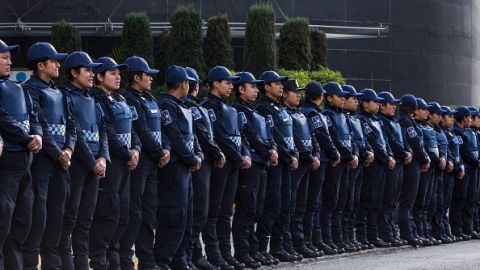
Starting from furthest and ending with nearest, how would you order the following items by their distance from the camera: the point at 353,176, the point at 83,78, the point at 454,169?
the point at 454,169, the point at 353,176, the point at 83,78

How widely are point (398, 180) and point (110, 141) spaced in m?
→ 6.66

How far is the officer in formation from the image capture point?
10492 millimetres

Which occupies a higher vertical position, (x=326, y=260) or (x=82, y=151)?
(x=82, y=151)

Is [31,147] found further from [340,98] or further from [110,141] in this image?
[340,98]

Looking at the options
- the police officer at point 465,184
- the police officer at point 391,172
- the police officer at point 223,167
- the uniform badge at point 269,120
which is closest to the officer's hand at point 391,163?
the police officer at point 391,172

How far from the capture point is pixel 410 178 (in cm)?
1780

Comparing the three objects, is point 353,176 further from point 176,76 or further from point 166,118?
point 166,118

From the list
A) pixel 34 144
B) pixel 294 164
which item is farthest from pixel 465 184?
pixel 34 144

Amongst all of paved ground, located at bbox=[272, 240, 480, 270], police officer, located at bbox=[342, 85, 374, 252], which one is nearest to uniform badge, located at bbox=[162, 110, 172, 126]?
paved ground, located at bbox=[272, 240, 480, 270]

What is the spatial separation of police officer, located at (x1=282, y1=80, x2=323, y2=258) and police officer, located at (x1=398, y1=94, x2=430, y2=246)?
9.16ft

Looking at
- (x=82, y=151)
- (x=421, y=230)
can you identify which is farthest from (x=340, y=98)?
(x=82, y=151)

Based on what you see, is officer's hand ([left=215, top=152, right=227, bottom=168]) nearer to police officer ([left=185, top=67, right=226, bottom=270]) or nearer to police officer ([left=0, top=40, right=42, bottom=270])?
police officer ([left=185, top=67, right=226, bottom=270])

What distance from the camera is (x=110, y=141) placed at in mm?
11539

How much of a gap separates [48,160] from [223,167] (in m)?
3.13
